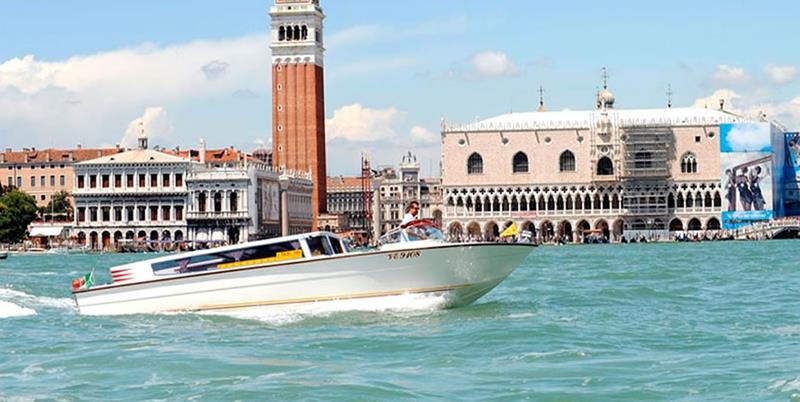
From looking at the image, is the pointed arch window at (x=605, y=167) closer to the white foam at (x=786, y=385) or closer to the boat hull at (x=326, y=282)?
the boat hull at (x=326, y=282)

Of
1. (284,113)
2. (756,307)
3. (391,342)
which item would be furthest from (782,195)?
(391,342)

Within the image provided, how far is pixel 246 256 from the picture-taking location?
23.7 m

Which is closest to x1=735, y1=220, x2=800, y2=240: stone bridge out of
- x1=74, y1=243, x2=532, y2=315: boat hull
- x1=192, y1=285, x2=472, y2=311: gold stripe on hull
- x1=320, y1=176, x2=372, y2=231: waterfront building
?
x1=320, y1=176, x2=372, y2=231: waterfront building

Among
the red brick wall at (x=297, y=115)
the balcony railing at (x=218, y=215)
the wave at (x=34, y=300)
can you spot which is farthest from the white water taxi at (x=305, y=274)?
the red brick wall at (x=297, y=115)

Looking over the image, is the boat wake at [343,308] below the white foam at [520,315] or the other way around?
the other way around

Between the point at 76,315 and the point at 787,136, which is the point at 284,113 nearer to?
the point at 787,136

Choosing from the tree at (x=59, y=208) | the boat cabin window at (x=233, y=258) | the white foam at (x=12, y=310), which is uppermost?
the tree at (x=59, y=208)

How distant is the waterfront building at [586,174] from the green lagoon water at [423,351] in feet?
272

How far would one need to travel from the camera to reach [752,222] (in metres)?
108

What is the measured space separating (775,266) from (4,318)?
2680 cm

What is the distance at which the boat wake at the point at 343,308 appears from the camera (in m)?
23.2

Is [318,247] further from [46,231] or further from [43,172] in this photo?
[43,172]

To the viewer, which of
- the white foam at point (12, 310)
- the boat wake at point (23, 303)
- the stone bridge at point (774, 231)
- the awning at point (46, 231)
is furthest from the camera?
the awning at point (46, 231)

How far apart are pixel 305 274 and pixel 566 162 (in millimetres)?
90448
